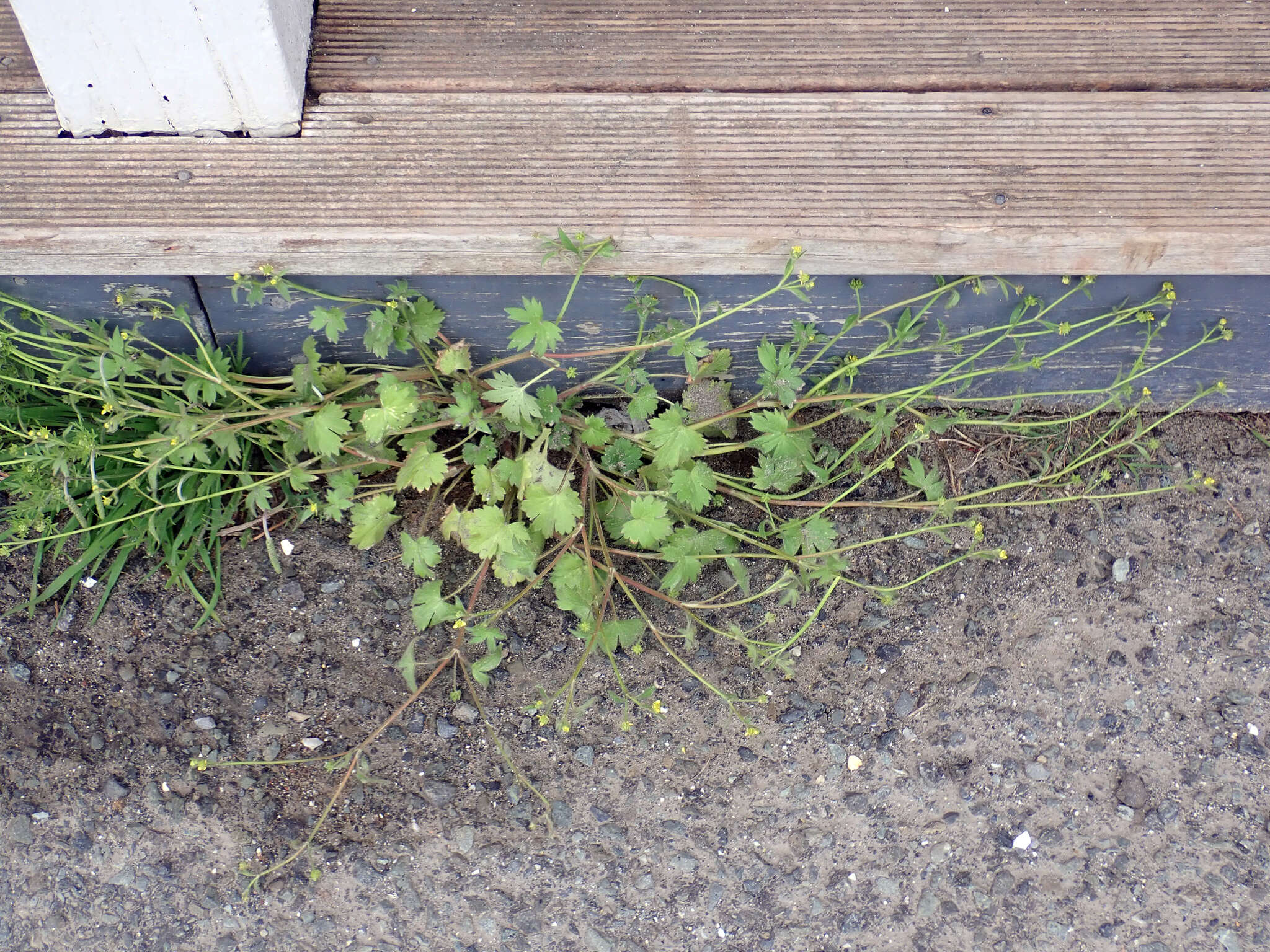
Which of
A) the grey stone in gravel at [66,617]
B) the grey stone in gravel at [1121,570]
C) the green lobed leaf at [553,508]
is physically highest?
the green lobed leaf at [553,508]

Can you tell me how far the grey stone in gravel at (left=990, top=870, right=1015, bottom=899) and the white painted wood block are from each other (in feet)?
6.75

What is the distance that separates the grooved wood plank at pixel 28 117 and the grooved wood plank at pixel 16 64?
0.02 m

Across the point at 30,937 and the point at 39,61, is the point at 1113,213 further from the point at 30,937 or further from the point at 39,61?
the point at 30,937

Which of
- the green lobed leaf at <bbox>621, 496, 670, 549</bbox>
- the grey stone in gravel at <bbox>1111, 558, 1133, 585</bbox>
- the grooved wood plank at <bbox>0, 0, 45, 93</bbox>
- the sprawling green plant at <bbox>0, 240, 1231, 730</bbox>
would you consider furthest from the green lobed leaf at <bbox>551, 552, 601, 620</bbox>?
the grooved wood plank at <bbox>0, 0, 45, 93</bbox>

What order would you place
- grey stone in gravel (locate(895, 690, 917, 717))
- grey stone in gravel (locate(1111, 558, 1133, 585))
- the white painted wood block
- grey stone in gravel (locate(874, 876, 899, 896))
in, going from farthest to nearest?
grey stone in gravel (locate(1111, 558, 1133, 585)) → grey stone in gravel (locate(895, 690, 917, 717)) → grey stone in gravel (locate(874, 876, 899, 896)) → the white painted wood block

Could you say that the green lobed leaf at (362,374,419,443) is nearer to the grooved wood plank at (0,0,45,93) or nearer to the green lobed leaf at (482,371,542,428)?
the green lobed leaf at (482,371,542,428)

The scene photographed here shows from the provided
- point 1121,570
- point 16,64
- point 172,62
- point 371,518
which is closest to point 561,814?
point 371,518

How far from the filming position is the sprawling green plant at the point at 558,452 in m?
1.87

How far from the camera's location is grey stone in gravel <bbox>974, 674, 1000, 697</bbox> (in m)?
2.07

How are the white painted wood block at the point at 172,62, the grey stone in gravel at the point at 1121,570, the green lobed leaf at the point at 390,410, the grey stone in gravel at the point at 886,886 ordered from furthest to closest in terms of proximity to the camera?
the grey stone in gravel at the point at 1121,570
the grey stone in gravel at the point at 886,886
the green lobed leaf at the point at 390,410
the white painted wood block at the point at 172,62

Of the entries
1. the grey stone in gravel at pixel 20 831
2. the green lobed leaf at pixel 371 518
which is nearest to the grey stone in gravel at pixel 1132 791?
the green lobed leaf at pixel 371 518

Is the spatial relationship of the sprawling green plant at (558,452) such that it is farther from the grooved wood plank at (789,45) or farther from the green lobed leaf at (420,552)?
the grooved wood plank at (789,45)

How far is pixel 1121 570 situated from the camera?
2.18 m

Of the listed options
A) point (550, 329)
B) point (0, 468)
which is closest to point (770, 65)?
point (550, 329)
